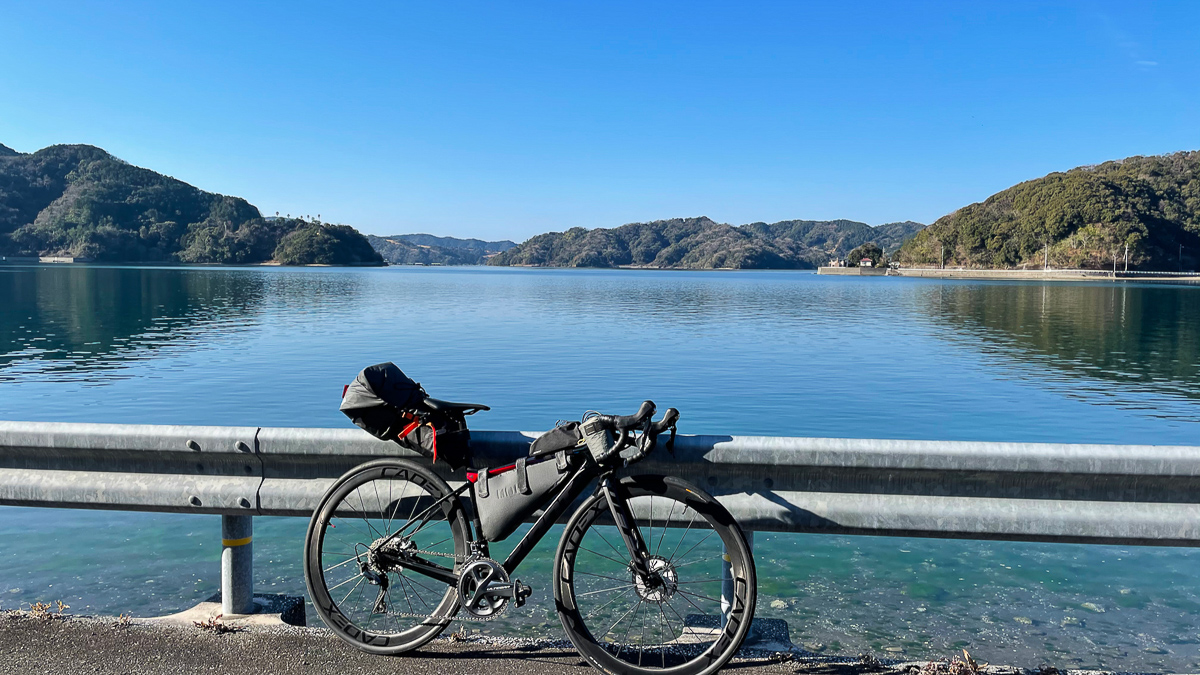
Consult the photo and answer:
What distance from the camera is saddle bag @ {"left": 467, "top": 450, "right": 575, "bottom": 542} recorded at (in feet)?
12.0

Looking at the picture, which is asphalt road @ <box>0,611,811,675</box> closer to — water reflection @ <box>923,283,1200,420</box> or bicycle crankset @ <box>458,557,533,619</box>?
bicycle crankset @ <box>458,557,533,619</box>

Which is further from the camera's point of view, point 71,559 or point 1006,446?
point 71,559

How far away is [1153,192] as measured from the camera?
193250 millimetres

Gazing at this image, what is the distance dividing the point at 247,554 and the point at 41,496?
980 millimetres

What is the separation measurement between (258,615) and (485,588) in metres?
1.28

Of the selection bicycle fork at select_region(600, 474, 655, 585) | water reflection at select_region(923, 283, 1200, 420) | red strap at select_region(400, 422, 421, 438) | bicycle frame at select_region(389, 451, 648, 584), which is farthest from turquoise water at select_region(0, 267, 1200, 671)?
red strap at select_region(400, 422, 421, 438)

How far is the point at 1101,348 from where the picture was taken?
3148cm

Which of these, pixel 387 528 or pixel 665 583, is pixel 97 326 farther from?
pixel 665 583

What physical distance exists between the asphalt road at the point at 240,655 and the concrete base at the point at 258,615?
0.09m

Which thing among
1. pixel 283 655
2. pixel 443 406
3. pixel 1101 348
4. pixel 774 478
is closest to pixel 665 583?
pixel 774 478

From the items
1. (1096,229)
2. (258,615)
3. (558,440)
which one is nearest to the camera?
(558,440)

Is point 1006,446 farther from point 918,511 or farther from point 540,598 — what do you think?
point 540,598

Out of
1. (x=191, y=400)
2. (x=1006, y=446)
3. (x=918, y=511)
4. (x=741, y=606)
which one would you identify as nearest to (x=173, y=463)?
(x=741, y=606)

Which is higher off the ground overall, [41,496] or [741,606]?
[41,496]
